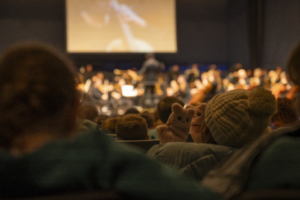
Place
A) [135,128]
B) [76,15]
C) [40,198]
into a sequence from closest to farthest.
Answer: [40,198] < [135,128] < [76,15]

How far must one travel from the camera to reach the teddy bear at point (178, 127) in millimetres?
1379

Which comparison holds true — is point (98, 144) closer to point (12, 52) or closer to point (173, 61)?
point (12, 52)

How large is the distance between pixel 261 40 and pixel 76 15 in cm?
623

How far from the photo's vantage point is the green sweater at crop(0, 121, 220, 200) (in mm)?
498

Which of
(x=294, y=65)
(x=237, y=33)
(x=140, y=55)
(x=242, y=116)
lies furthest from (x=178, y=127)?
(x=237, y=33)

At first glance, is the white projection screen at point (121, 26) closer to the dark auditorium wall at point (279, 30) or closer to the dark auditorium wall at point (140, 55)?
the dark auditorium wall at point (140, 55)

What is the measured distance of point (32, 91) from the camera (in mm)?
531

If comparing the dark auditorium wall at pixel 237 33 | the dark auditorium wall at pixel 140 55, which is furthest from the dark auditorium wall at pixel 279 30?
the dark auditorium wall at pixel 140 55

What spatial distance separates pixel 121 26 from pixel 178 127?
9629 millimetres

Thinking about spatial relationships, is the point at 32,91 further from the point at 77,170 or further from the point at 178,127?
the point at 178,127

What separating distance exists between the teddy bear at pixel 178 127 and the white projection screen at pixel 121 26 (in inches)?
366

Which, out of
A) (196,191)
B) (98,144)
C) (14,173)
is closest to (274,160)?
(196,191)

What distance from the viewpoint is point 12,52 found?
564 mm

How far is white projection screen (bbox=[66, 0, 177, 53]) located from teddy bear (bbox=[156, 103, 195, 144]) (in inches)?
366
